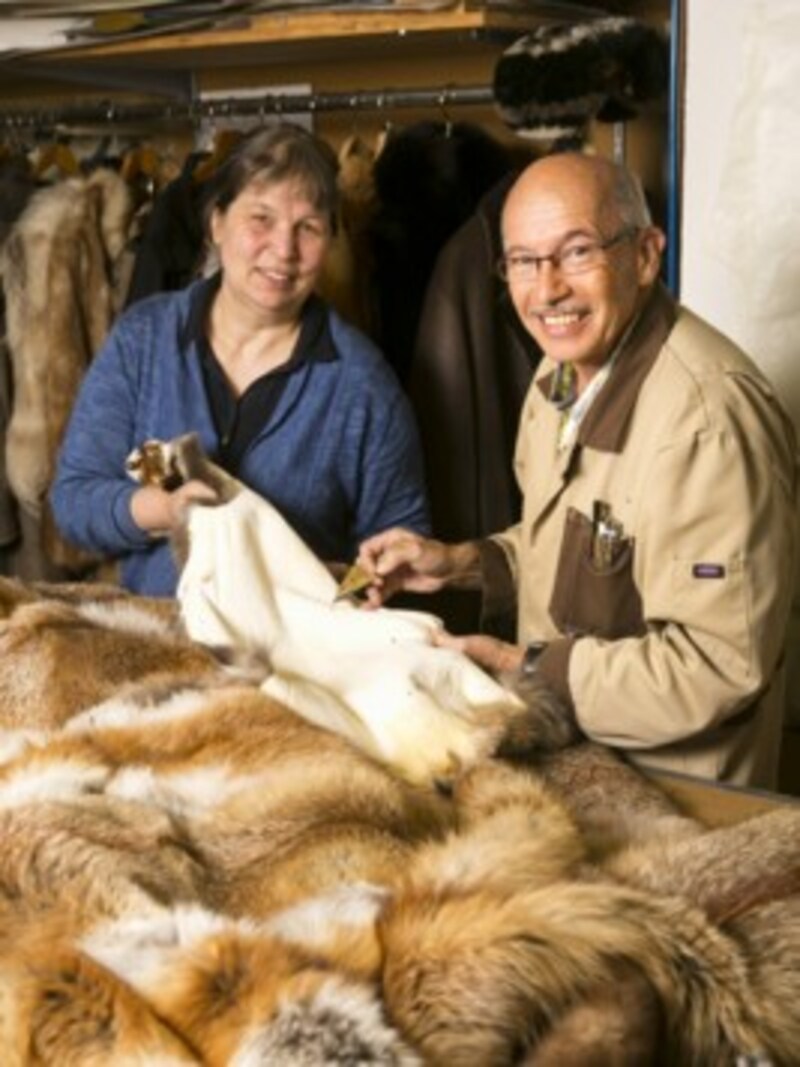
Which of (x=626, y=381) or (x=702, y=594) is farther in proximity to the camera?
(x=626, y=381)

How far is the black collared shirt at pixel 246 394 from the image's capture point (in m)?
2.33

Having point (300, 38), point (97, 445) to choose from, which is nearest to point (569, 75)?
point (300, 38)

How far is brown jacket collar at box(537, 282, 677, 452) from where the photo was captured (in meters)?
1.69

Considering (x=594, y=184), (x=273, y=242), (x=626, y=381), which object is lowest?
(x=626, y=381)

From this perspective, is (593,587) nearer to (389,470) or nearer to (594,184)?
(594,184)

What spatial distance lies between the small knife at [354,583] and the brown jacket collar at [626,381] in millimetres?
306

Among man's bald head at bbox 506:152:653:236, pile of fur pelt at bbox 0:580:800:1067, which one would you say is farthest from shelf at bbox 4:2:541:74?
pile of fur pelt at bbox 0:580:800:1067

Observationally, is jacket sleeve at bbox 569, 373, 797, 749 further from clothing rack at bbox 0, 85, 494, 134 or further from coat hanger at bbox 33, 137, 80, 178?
coat hanger at bbox 33, 137, 80, 178

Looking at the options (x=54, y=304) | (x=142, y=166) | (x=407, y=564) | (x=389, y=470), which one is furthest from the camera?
(x=142, y=166)

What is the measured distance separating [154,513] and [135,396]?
34 cm

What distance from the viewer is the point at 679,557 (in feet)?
5.25

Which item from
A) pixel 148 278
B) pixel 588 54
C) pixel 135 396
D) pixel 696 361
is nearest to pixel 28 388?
pixel 148 278

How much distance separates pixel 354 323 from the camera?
111 inches

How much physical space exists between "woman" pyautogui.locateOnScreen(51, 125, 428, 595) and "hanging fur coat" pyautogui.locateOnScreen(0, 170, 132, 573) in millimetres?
561
